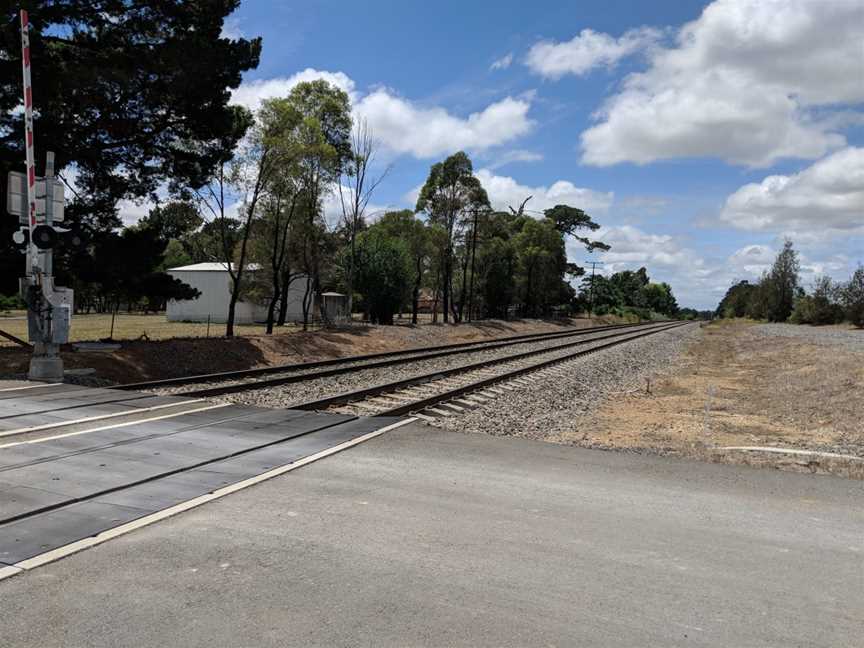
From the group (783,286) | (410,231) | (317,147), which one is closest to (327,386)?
(317,147)

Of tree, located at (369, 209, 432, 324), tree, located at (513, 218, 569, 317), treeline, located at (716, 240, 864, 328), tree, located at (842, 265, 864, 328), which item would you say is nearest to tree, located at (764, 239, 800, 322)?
treeline, located at (716, 240, 864, 328)

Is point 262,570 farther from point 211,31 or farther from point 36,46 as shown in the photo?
point 211,31

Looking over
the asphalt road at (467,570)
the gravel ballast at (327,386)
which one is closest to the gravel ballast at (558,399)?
the gravel ballast at (327,386)

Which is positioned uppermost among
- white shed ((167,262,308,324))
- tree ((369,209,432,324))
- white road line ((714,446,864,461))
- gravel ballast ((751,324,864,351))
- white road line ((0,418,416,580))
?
tree ((369,209,432,324))

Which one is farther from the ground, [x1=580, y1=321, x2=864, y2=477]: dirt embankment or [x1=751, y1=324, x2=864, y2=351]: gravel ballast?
[x1=751, y1=324, x2=864, y2=351]: gravel ballast

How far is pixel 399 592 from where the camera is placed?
371 centimetres

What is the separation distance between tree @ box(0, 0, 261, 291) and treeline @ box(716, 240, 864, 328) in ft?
242

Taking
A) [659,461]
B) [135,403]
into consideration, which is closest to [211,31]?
[135,403]

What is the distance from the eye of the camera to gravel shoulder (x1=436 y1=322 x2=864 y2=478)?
362 inches

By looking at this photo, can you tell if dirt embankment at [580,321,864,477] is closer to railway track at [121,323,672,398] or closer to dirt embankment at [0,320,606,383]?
railway track at [121,323,672,398]

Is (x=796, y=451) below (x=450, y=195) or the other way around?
below

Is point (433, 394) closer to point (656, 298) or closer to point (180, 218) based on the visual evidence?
point (180, 218)

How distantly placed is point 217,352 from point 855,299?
249ft

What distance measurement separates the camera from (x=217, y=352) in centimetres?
1923
